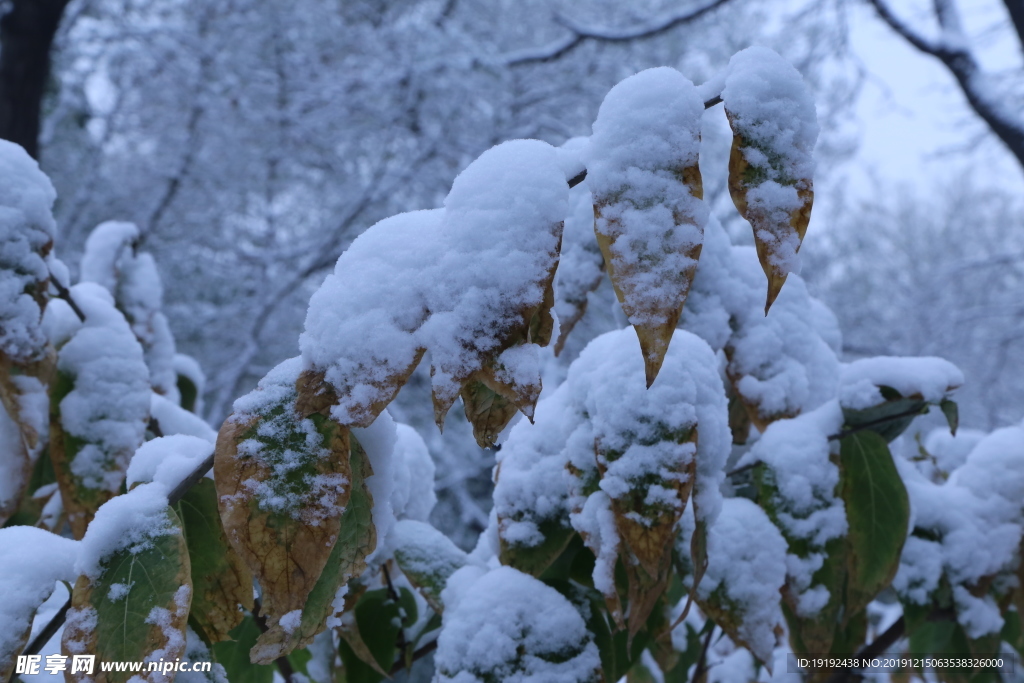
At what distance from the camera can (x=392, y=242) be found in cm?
40

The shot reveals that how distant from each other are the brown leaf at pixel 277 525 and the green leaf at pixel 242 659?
0.28 metres

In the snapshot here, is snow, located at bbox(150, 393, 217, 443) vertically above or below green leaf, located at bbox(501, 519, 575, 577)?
below

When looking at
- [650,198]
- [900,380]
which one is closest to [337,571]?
[650,198]

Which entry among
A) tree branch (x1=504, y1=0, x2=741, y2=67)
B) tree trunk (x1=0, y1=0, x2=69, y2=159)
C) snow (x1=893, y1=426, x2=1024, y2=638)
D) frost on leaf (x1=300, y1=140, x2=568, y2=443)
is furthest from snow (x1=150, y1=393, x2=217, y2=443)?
tree branch (x1=504, y1=0, x2=741, y2=67)

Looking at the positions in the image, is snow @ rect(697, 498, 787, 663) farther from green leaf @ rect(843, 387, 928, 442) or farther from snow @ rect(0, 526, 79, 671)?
snow @ rect(0, 526, 79, 671)

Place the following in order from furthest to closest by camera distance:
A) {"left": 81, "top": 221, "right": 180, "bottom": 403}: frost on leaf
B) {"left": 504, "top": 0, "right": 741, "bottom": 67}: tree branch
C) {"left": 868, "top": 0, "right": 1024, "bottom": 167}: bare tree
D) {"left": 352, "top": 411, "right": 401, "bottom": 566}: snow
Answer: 1. {"left": 504, "top": 0, "right": 741, "bottom": 67}: tree branch
2. {"left": 868, "top": 0, "right": 1024, "bottom": 167}: bare tree
3. {"left": 81, "top": 221, "right": 180, "bottom": 403}: frost on leaf
4. {"left": 352, "top": 411, "right": 401, "bottom": 566}: snow

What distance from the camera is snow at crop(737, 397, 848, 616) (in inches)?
23.0

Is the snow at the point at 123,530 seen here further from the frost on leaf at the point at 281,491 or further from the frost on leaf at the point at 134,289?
the frost on leaf at the point at 134,289

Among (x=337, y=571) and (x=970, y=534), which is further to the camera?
(x=970, y=534)

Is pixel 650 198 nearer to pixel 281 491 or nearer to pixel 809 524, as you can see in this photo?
pixel 281 491

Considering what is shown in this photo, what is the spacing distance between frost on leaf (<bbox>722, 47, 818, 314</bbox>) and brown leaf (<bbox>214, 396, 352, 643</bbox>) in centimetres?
24

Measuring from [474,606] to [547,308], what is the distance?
255 mm

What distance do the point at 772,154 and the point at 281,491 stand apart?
0.30 metres

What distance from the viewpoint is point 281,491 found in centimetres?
38
